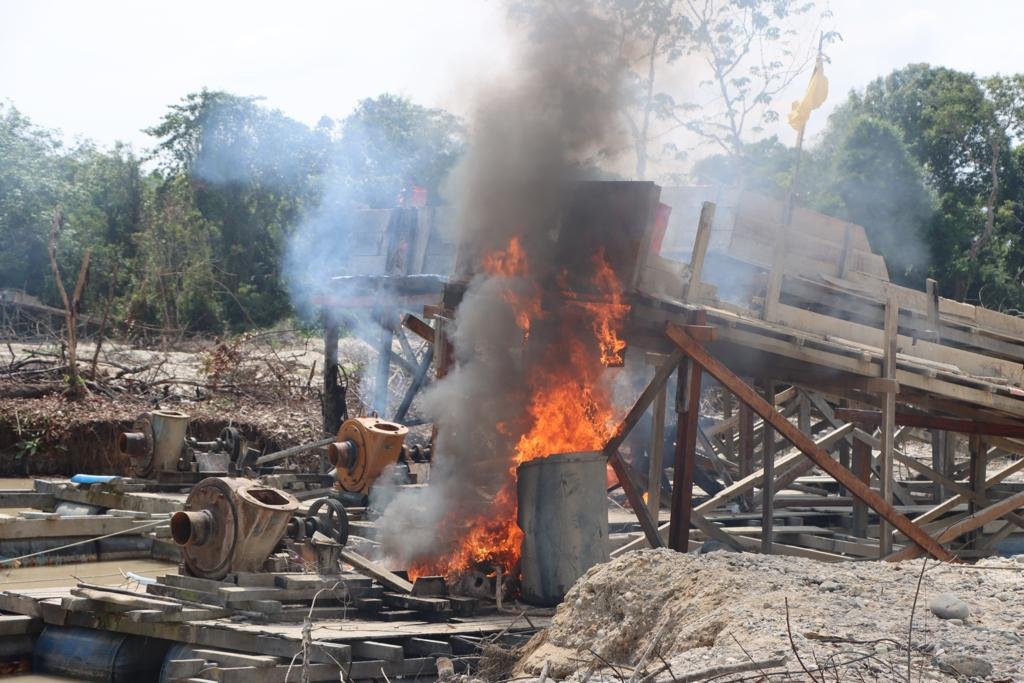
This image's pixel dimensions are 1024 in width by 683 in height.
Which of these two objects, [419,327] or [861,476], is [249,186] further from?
[861,476]

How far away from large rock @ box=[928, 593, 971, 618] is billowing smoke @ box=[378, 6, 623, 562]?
15.3 feet

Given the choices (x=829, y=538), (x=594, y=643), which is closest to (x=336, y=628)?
(x=594, y=643)

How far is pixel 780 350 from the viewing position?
35.6ft

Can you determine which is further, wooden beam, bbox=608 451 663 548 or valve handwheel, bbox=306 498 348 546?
wooden beam, bbox=608 451 663 548

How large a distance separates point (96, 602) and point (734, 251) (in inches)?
289

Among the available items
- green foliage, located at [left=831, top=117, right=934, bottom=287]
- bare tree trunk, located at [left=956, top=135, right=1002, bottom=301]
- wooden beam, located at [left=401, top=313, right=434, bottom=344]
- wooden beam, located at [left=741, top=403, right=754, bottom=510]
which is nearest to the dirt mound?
wooden beam, located at [left=401, top=313, right=434, bottom=344]

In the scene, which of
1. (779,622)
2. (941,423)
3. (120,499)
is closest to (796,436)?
(941,423)

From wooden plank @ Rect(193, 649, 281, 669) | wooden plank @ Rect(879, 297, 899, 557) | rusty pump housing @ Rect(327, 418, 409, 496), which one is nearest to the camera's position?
wooden plank @ Rect(193, 649, 281, 669)

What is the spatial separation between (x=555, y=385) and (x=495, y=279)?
3.66 ft

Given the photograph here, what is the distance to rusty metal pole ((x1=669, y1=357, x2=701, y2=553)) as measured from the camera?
10430mm

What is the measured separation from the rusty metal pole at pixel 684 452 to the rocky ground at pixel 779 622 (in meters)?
2.71

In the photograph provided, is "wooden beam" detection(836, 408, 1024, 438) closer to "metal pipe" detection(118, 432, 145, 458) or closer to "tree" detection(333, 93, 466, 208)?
"metal pipe" detection(118, 432, 145, 458)

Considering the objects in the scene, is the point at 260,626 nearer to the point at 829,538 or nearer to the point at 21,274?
the point at 829,538

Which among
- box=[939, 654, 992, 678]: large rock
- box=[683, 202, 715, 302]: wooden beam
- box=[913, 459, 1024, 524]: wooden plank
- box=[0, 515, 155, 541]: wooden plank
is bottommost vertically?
box=[0, 515, 155, 541]: wooden plank
